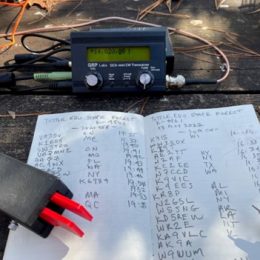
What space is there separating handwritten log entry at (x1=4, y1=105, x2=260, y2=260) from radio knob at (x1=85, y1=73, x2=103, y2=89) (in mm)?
60

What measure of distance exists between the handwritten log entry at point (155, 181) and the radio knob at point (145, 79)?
0.22 feet

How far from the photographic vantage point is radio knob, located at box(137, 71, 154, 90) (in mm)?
749

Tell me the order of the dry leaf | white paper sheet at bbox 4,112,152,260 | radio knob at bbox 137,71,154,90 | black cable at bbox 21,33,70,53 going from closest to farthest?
1. white paper sheet at bbox 4,112,152,260
2. radio knob at bbox 137,71,154,90
3. black cable at bbox 21,33,70,53
4. the dry leaf

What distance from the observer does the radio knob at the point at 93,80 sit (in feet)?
2.48

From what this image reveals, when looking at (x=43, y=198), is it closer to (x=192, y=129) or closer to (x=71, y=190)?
(x=71, y=190)

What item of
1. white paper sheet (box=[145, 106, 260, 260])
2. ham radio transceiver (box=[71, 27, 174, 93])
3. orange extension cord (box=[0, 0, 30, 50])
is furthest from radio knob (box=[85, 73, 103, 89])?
orange extension cord (box=[0, 0, 30, 50])

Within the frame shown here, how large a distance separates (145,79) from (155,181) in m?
0.22

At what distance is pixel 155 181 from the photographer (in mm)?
624

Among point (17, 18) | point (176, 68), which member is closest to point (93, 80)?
point (176, 68)

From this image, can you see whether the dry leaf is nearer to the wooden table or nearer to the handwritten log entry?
the wooden table

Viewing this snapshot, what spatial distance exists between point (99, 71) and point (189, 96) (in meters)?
0.19

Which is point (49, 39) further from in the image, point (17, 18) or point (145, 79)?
point (145, 79)

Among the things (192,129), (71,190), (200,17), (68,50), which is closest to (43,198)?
(71,190)

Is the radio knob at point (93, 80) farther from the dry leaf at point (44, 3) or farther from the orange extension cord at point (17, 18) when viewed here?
the dry leaf at point (44, 3)
